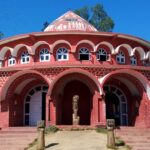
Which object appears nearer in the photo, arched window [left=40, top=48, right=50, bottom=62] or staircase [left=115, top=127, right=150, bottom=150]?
staircase [left=115, top=127, right=150, bottom=150]

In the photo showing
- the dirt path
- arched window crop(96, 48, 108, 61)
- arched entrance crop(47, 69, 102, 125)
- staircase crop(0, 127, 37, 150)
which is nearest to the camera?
the dirt path

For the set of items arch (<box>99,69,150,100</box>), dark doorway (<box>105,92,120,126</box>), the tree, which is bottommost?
dark doorway (<box>105,92,120,126</box>)

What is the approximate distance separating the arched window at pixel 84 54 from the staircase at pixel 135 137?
6713 mm

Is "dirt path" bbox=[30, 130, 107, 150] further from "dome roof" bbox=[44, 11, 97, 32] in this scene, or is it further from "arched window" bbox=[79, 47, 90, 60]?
"dome roof" bbox=[44, 11, 97, 32]

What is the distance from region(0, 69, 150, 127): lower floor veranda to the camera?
2048cm

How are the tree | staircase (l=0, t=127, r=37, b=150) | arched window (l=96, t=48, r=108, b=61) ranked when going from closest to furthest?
staircase (l=0, t=127, r=37, b=150), arched window (l=96, t=48, r=108, b=61), the tree

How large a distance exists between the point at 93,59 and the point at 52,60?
279 cm

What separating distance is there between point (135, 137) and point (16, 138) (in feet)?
20.0

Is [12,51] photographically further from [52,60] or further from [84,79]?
[84,79]

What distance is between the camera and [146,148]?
15.6 metres

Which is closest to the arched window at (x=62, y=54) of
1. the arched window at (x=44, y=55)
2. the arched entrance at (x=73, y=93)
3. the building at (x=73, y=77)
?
the building at (x=73, y=77)

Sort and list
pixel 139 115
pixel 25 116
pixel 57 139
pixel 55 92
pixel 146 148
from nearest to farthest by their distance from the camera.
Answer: pixel 146 148, pixel 57 139, pixel 55 92, pixel 139 115, pixel 25 116

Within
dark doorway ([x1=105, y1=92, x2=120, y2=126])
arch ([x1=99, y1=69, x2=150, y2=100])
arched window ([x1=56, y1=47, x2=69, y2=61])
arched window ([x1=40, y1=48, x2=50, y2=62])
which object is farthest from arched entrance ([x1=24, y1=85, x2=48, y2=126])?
arch ([x1=99, y1=69, x2=150, y2=100])

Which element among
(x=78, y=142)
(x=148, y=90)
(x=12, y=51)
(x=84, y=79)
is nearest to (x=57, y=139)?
(x=78, y=142)
